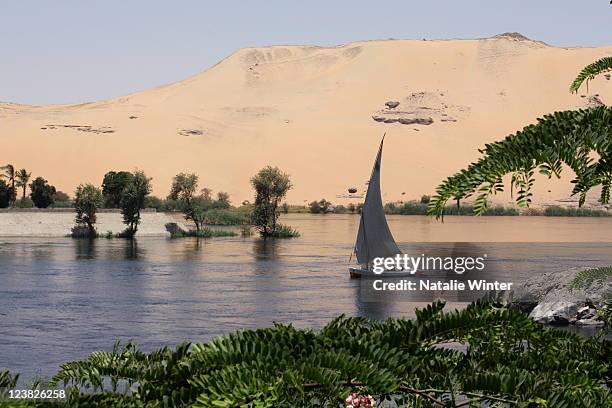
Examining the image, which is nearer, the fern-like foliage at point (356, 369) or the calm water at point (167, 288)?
the fern-like foliage at point (356, 369)

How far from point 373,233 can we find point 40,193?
34.6 meters

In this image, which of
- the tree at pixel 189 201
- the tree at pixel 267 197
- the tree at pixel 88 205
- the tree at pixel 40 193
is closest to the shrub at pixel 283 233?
the tree at pixel 267 197

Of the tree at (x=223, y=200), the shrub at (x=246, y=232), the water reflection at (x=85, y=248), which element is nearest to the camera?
the water reflection at (x=85, y=248)

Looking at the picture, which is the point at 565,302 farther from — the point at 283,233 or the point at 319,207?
the point at 319,207

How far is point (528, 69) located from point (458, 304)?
10815cm

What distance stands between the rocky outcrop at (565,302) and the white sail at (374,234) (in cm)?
1362

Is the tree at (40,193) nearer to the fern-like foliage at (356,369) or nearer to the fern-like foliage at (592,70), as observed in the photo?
the fern-like foliage at (592,70)

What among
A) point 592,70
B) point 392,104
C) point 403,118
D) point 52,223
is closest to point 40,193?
point 52,223

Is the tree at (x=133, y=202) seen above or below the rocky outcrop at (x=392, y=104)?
below

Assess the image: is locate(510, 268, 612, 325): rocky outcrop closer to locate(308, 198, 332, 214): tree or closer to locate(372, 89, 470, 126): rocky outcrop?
locate(308, 198, 332, 214): tree

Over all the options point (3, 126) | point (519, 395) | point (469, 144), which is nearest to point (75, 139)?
point (3, 126)

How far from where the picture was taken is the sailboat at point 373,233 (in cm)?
3591

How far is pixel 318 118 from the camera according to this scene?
118 m

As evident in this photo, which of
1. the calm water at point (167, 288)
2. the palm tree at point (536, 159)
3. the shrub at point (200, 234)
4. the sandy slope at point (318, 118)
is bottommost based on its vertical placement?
the calm water at point (167, 288)
